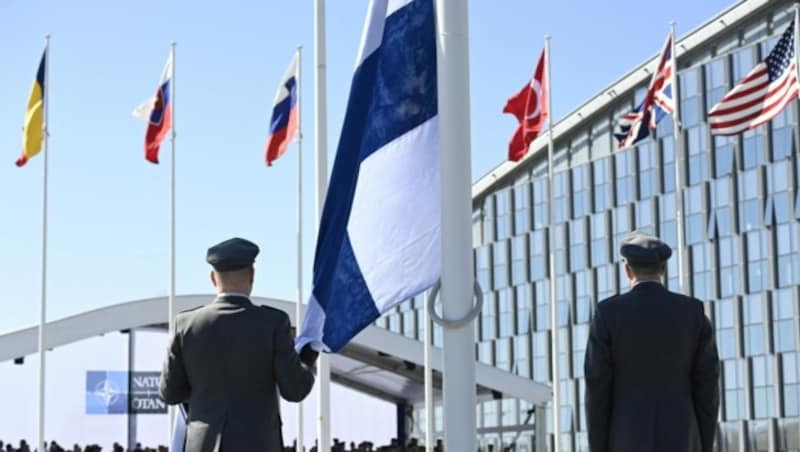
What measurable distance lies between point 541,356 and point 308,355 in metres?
65.4

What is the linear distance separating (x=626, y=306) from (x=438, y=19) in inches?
55.7

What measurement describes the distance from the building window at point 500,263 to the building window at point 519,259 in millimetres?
541

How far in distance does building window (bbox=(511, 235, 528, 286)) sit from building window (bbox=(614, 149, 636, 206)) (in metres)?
8.09

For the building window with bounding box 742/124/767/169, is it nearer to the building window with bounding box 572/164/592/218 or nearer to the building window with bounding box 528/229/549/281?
the building window with bounding box 572/164/592/218

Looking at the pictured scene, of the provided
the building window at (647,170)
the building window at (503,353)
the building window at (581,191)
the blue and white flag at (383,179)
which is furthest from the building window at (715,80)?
the blue and white flag at (383,179)

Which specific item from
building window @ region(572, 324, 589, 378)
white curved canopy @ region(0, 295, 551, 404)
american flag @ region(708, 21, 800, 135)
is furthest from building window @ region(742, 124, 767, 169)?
american flag @ region(708, 21, 800, 135)

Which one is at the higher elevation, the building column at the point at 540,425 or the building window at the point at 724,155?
the building window at the point at 724,155

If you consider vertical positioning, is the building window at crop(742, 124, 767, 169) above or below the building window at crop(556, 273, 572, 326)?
above

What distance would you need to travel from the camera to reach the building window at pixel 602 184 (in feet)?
216

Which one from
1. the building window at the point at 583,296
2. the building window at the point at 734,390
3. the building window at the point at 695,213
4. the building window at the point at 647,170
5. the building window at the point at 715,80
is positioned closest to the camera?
the building window at the point at 734,390

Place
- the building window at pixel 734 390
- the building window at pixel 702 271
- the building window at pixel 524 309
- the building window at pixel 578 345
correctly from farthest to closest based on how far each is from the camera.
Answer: the building window at pixel 524 309 < the building window at pixel 578 345 < the building window at pixel 702 271 < the building window at pixel 734 390

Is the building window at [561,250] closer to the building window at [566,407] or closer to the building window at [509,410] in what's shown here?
the building window at [566,407]

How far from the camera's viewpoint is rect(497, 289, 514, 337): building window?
73562 mm

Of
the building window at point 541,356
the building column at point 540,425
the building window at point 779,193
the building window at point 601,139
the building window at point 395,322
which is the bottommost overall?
the building column at point 540,425
